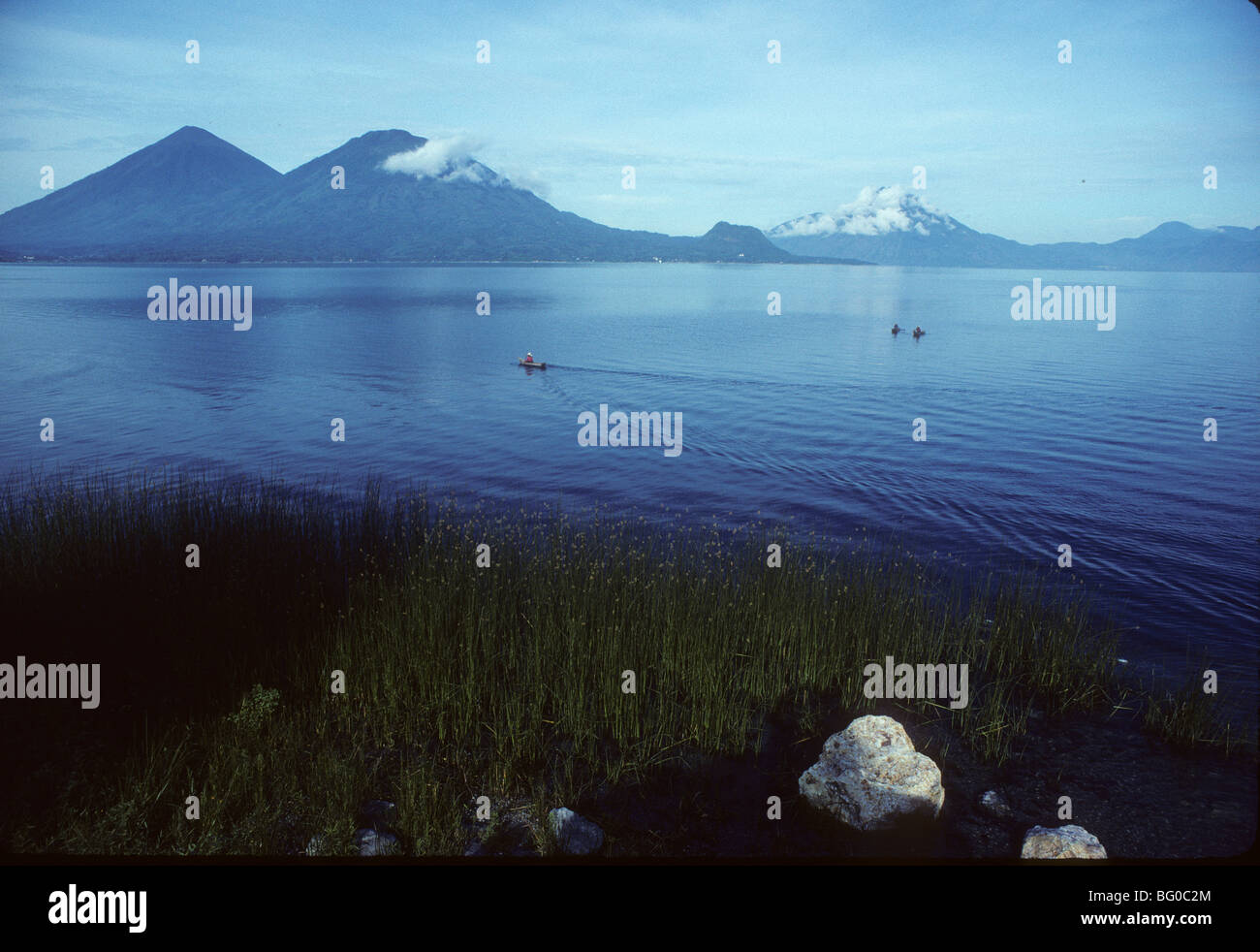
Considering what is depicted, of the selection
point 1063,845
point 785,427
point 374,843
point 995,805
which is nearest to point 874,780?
point 995,805

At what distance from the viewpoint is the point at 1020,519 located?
1686 centimetres

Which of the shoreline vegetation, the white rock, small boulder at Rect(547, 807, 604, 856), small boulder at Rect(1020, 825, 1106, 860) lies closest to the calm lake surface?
the shoreline vegetation

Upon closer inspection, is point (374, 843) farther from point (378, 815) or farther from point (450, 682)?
point (450, 682)

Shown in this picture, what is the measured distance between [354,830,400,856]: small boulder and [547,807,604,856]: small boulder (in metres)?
1.31

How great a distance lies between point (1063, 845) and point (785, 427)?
20.7 m

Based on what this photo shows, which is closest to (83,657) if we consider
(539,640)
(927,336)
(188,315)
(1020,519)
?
(539,640)

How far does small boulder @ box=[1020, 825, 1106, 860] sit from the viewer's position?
6469mm

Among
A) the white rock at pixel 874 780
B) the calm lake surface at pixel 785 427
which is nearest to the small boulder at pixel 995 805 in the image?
the white rock at pixel 874 780

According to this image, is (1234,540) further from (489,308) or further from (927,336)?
(489,308)

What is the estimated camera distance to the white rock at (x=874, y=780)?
7.09 metres

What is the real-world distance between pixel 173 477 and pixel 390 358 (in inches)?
1001

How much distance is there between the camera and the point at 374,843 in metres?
6.58

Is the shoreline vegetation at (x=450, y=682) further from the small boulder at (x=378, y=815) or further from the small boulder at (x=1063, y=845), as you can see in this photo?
the small boulder at (x=1063, y=845)

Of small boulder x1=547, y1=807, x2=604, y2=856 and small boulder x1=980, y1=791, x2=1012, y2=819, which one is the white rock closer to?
small boulder x1=980, y1=791, x2=1012, y2=819
